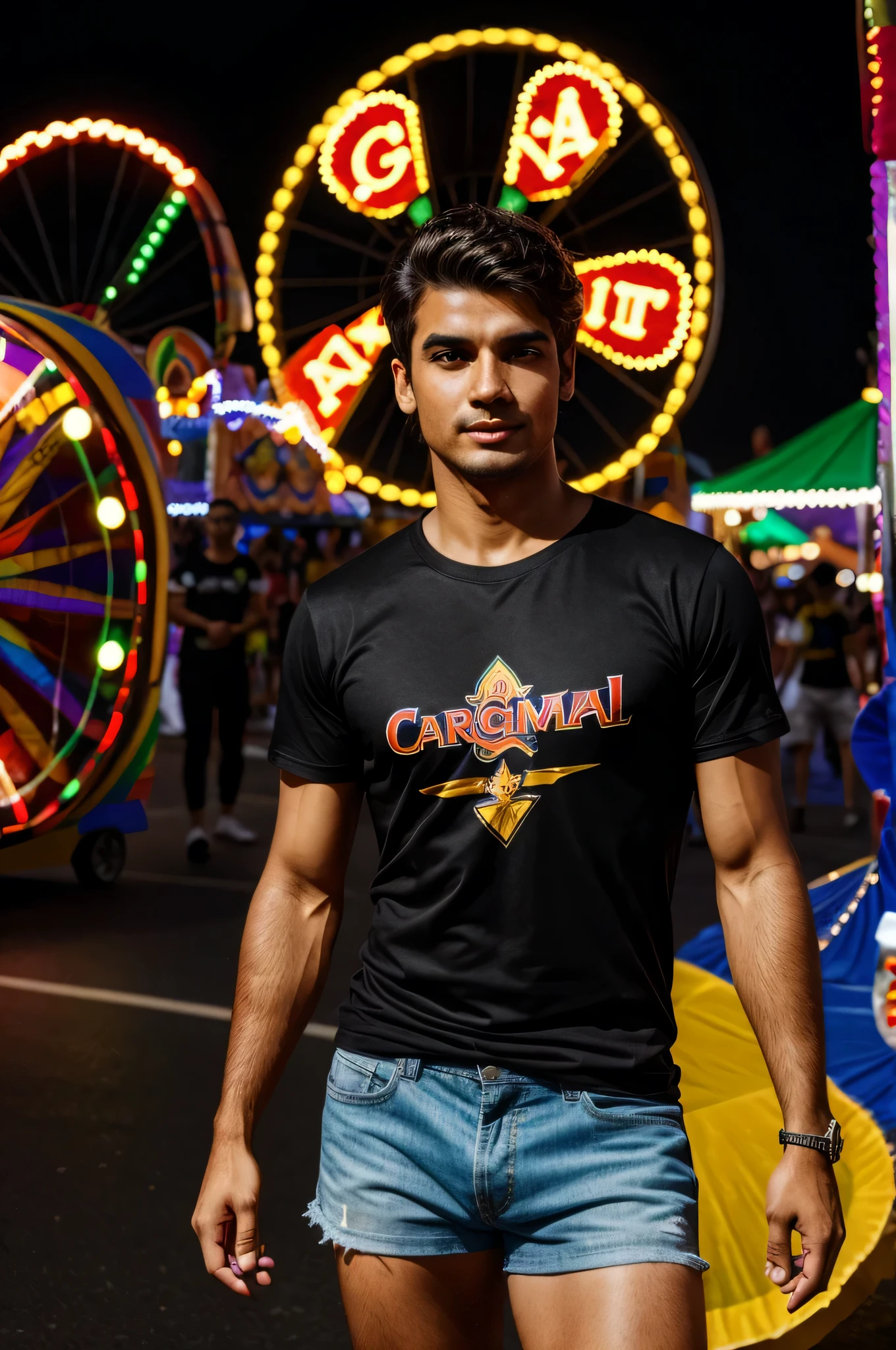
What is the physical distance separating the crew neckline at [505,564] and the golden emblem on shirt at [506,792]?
10.4 inches

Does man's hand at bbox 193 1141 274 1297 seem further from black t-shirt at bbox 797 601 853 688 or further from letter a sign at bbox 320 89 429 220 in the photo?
black t-shirt at bbox 797 601 853 688

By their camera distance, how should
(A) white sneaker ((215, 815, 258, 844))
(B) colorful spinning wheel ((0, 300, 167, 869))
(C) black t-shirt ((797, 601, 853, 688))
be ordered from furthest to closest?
(C) black t-shirt ((797, 601, 853, 688))
(A) white sneaker ((215, 815, 258, 844))
(B) colorful spinning wheel ((0, 300, 167, 869))

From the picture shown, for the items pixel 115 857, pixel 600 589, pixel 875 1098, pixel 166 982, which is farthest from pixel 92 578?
pixel 600 589

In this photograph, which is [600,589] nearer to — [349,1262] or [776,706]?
[776,706]

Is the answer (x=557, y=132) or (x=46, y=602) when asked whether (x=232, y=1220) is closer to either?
(x=46, y=602)

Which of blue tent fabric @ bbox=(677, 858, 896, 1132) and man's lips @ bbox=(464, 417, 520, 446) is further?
blue tent fabric @ bbox=(677, 858, 896, 1132)

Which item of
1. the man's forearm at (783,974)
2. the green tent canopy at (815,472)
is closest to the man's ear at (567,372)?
the man's forearm at (783,974)

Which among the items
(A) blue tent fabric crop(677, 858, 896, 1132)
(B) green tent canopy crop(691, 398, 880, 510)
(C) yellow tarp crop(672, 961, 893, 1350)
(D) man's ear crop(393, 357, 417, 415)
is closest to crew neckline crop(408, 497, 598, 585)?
(D) man's ear crop(393, 357, 417, 415)

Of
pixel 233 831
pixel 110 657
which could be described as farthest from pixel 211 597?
pixel 233 831

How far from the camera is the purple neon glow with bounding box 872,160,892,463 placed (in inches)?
132

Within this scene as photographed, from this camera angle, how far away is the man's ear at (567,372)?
2016 mm

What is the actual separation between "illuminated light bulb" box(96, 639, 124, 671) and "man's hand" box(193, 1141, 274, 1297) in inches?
246

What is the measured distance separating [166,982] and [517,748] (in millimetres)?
4326

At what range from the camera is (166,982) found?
5777mm
